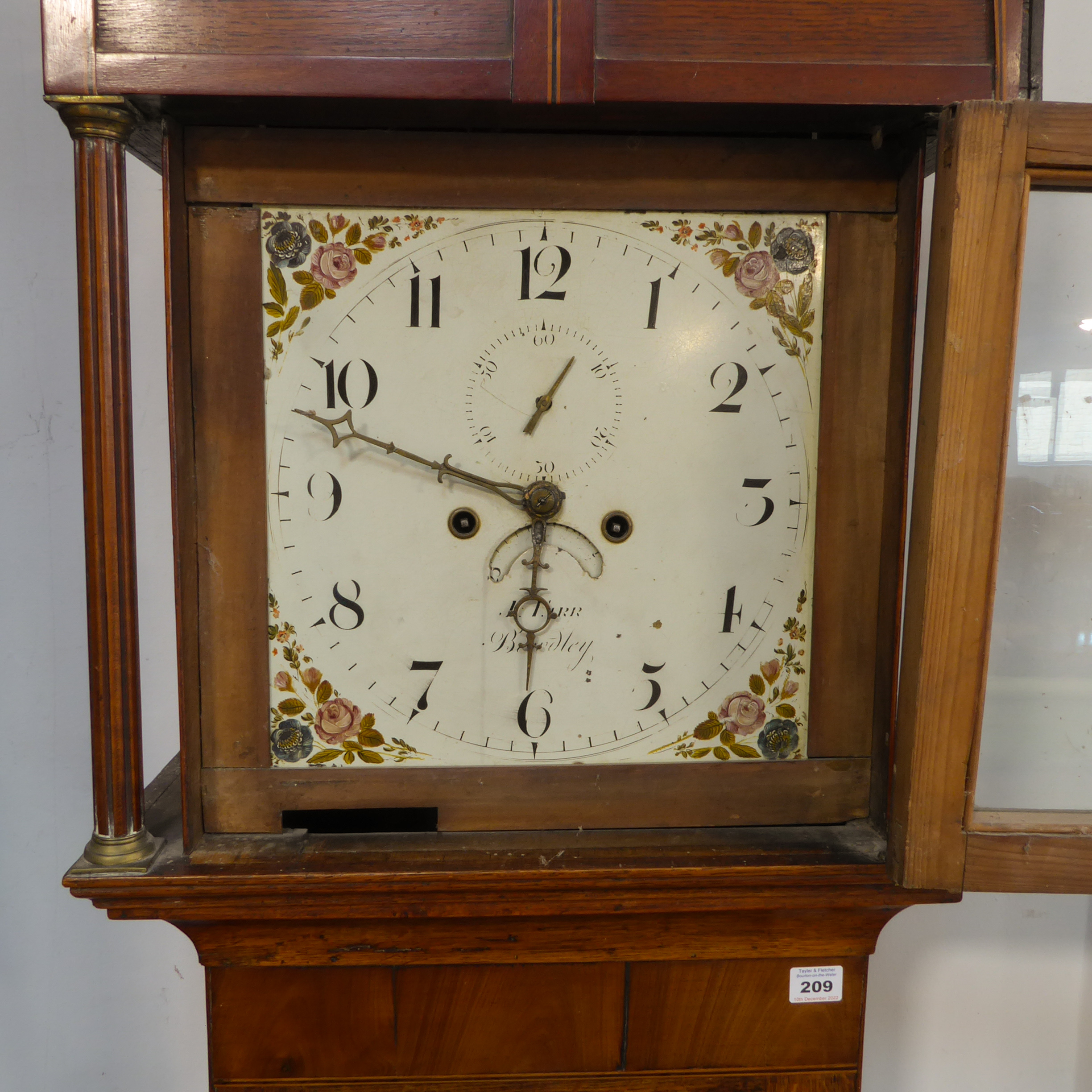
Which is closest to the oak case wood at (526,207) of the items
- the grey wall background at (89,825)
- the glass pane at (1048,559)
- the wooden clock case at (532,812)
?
the wooden clock case at (532,812)

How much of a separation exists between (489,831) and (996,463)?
0.72 m

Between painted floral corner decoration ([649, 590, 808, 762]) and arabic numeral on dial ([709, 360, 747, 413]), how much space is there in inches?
9.5

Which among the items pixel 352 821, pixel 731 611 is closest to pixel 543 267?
pixel 731 611

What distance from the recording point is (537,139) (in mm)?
1094

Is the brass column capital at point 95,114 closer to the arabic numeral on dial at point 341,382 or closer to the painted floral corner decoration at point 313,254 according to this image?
the painted floral corner decoration at point 313,254

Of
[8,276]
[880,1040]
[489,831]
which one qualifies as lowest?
[880,1040]

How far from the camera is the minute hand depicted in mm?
1094

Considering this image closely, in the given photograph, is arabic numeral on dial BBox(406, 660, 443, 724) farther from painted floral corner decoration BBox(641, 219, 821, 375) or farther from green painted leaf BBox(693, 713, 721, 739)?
painted floral corner decoration BBox(641, 219, 821, 375)

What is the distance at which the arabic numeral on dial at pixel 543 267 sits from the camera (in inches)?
43.3

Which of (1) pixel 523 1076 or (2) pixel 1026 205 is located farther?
(1) pixel 523 1076

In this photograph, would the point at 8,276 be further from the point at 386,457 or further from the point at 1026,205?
the point at 1026,205

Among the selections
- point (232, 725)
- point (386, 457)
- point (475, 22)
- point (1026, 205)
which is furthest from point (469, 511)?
point (1026, 205)

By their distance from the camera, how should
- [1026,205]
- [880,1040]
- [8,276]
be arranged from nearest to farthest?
[1026,205], [8,276], [880,1040]

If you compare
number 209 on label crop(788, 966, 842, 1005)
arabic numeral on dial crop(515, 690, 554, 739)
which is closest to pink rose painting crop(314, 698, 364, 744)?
arabic numeral on dial crop(515, 690, 554, 739)
